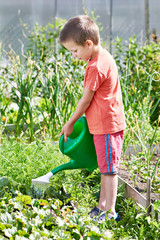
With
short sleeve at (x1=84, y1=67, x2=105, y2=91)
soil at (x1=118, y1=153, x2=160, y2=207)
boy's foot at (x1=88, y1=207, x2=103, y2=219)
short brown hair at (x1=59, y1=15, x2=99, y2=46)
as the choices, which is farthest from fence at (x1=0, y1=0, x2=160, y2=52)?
boy's foot at (x1=88, y1=207, x2=103, y2=219)

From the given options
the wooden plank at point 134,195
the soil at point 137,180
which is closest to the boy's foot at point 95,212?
the wooden plank at point 134,195

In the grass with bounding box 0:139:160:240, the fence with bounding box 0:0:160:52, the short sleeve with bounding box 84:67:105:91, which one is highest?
the fence with bounding box 0:0:160:52

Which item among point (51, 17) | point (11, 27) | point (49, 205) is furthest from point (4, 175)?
point (51, 17)

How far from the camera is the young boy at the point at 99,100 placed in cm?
211

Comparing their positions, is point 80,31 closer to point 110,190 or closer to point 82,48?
point 82,48

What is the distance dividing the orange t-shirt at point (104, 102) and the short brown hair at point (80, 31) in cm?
13

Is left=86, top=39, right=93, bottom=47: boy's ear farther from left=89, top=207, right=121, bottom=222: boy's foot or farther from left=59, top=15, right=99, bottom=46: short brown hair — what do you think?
left=89, top=207, right=121, bottom=222: boy's foot

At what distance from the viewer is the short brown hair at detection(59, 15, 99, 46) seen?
6.88 feet

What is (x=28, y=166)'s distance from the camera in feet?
7.86

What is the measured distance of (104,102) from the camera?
215 centimetres

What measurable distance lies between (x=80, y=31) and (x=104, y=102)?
1.50 feet

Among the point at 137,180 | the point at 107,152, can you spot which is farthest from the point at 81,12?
the point at 107,152

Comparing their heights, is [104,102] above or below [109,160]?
above

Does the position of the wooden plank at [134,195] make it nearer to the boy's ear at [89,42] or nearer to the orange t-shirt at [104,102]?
the orange t-shirt at [104,102]
